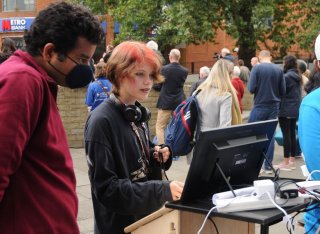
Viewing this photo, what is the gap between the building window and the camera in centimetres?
3155

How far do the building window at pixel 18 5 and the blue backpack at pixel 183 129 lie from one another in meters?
27.5

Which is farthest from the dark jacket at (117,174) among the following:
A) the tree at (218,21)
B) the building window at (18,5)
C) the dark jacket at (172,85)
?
the building window at (18,5)

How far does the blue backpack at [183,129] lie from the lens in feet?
19.9

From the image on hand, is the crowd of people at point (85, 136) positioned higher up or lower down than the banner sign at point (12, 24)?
higher up

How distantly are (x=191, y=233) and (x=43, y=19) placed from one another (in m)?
1.24

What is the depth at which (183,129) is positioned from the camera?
6074 millimetres

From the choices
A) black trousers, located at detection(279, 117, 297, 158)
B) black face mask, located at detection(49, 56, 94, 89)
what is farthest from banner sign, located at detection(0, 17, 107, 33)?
black face mask, located at detection(49, 56, 94, 89)

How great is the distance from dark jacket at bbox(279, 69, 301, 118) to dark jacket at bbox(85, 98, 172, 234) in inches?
247

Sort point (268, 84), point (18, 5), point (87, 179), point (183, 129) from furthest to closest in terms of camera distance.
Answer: point (18, 5) < point (268, 84) < point (87, 179) < point (183, 129)

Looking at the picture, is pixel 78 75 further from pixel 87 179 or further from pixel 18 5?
pixel 18 5

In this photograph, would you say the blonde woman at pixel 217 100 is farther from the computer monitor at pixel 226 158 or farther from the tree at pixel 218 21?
the tree at pixel 218 21

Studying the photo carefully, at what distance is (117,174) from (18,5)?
1223 inches

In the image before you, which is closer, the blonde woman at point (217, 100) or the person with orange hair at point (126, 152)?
the person with orange hair at point (126, 152)

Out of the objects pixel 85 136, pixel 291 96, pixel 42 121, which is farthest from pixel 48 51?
pixel 291 96
